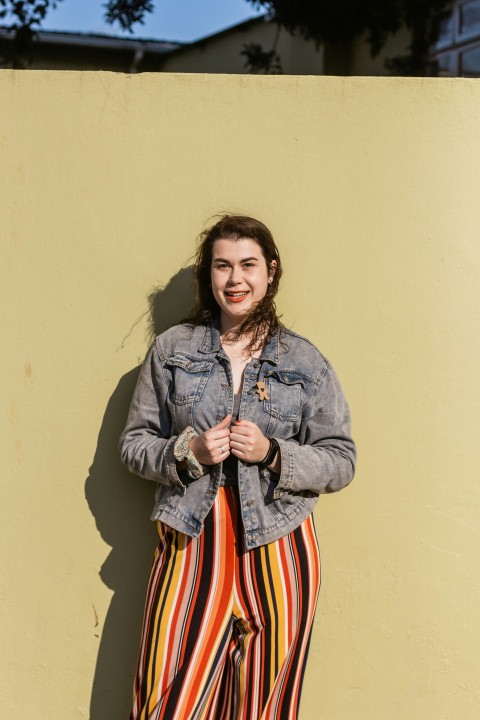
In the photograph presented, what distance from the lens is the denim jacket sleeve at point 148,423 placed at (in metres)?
2.40

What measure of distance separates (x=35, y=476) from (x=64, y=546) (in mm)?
259

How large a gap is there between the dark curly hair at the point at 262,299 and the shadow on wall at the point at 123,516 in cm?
17

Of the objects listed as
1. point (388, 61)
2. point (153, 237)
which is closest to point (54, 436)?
point (153, 237)

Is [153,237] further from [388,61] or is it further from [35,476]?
[388,61]

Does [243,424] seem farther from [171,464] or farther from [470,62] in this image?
[470,62]

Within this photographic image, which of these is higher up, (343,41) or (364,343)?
(343,41)

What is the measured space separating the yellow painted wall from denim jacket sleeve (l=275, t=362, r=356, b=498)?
0.28m

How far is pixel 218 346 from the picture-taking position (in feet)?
8.09

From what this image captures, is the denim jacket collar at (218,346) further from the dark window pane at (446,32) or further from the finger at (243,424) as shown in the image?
the dark window pane at (446,32)

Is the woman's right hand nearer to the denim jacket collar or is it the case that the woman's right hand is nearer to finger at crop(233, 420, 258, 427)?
finger at crop(233, 420, 258, 427)

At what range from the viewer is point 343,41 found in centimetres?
630

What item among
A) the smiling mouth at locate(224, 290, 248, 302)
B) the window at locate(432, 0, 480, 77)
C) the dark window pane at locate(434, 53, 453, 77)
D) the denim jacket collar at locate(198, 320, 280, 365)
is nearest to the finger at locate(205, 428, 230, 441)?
the denim jacket collar at locate(198, 320, 280, 365)

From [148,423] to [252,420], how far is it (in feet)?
1.09

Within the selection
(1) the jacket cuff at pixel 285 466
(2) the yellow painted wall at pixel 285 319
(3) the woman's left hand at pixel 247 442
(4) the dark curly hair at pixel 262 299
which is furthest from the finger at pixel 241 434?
(2) the yellow painted wall at pixel 285 319
